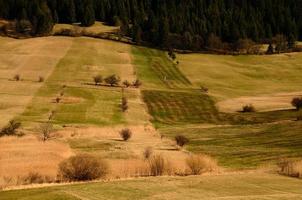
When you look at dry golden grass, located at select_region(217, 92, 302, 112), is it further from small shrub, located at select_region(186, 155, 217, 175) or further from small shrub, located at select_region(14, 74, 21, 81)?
small shrub, located at select_region(186, 155, 217, 175)

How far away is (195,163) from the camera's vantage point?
35469mm

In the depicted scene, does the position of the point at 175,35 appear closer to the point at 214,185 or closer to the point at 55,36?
the point at 55,36

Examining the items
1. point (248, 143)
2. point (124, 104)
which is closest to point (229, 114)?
point (124, 104)

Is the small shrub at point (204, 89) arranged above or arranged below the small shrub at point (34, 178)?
above

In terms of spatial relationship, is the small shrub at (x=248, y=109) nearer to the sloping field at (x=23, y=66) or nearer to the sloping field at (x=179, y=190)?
the sloping field at (x=23, y=66)

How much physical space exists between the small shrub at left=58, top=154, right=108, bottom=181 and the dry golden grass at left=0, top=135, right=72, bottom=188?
4.51 feet

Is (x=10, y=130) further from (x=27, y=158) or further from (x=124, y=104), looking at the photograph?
(x=124, y=104)

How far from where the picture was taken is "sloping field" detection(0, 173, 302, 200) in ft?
80.1

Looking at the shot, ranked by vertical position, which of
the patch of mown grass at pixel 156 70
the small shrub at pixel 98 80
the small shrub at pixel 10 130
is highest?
the patch of mown grass at pixel 156 70

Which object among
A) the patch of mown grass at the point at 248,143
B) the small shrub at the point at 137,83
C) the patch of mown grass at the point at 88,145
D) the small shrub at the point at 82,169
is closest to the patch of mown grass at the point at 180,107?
the small shrub at the point at 137,83

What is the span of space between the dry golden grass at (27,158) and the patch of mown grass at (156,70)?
71.9m

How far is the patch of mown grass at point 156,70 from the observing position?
4823 inches

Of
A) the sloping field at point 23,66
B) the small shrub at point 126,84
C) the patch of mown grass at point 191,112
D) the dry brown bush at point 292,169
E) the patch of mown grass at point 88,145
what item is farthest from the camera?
the small shrub at point 126,84

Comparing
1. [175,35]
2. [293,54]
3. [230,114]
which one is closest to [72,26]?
[175,35]
